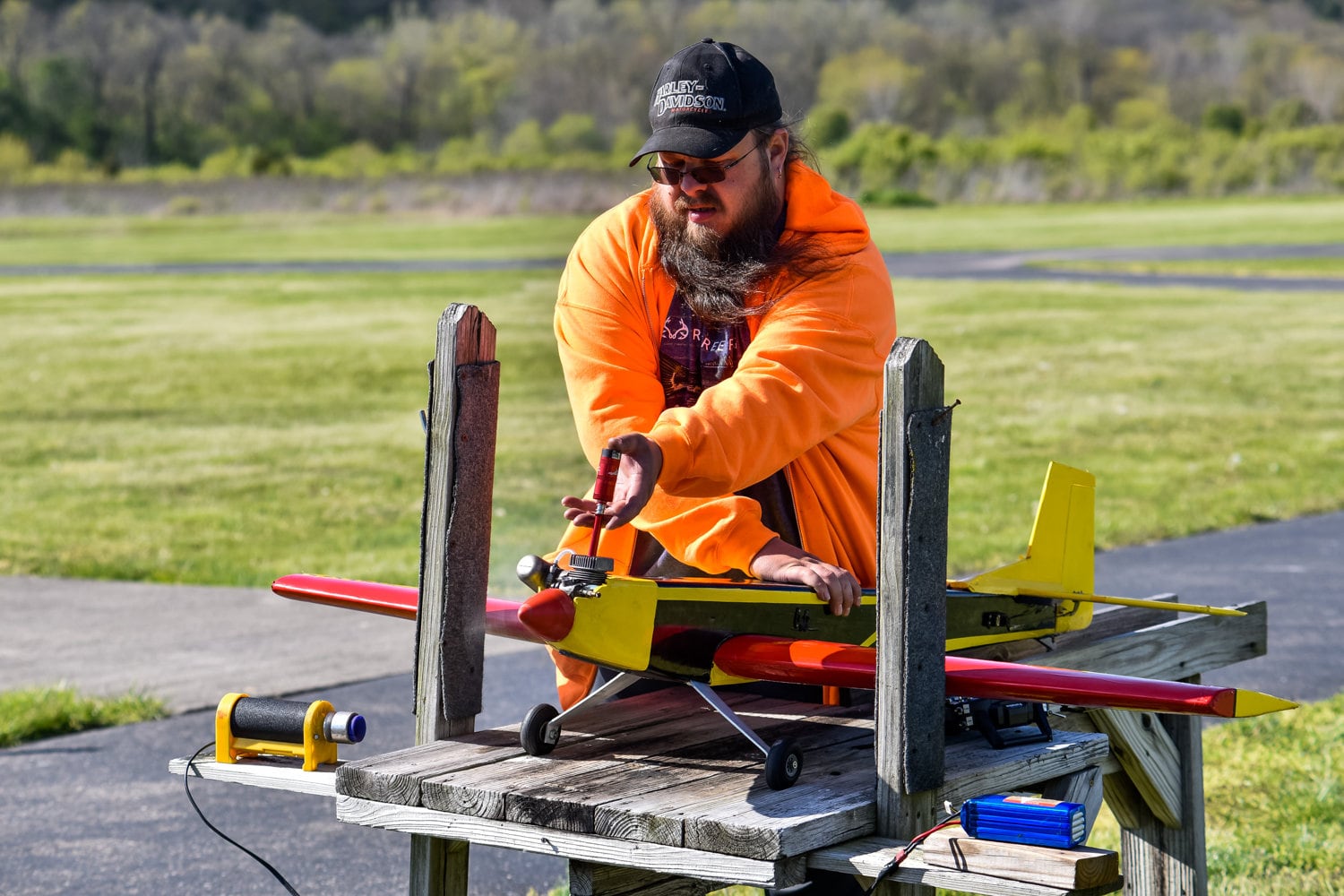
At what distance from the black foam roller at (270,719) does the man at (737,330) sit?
1.52ft

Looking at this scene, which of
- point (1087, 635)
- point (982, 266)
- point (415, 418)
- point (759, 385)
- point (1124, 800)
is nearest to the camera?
point (759, 385)

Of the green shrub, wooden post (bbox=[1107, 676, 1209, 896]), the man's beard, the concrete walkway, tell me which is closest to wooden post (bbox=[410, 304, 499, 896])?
the man's beard

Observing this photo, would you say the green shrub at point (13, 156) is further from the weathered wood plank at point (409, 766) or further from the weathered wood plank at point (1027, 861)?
the weathered wood plank at point (1027, 861)

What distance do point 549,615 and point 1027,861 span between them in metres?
0.72

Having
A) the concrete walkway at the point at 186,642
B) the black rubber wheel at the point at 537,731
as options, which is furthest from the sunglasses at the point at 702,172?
the concrete walkway at the point at 186,642

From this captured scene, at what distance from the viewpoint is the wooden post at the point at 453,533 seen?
103 inches

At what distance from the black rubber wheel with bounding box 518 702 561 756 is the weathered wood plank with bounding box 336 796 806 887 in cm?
19

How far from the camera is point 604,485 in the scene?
7.82 feet

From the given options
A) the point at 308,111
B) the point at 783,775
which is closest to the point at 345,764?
the point at 783,775

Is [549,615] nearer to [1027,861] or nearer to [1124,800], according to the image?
[1027,861]

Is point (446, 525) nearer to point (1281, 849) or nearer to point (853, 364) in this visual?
point (853, 364)

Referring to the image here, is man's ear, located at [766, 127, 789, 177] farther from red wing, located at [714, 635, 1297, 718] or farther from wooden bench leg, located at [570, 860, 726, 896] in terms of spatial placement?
wooden bench leg, located at [570, 860, 726, 896]

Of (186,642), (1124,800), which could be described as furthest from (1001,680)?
(186,642)

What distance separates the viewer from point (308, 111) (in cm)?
1886
